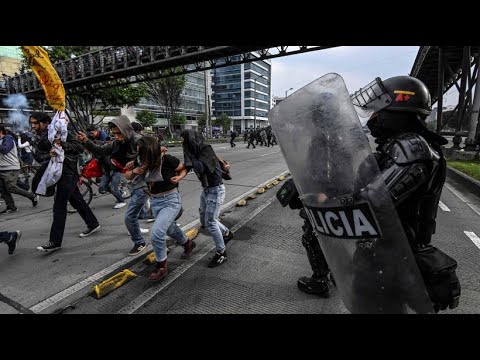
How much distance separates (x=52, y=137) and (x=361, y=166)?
3966mm

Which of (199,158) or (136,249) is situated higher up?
(199,158)

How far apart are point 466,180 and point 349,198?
8.58 meters

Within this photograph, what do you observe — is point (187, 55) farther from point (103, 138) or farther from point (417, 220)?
point (417, 220)

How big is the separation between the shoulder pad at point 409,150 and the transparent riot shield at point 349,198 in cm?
17

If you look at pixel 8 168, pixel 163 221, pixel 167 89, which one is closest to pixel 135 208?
pixel 163 221

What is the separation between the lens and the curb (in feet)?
21.1

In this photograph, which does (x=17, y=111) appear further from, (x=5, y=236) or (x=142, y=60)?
(x=5, y=236)

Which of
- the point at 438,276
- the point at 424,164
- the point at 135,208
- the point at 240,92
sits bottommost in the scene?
the point at 135,208

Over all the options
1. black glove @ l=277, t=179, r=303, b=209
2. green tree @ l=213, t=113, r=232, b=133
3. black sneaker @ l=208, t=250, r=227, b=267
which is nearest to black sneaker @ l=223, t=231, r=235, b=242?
black sneaker @ l=208, t=250, r=227, b=267

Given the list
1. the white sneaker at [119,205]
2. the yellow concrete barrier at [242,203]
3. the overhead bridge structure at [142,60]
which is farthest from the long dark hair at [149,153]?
the overhead bridge structure at [142,60]

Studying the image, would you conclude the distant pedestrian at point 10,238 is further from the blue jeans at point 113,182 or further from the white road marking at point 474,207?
the white road marking at point 474,207

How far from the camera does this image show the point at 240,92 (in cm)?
7969

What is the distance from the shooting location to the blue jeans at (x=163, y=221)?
2.69 m

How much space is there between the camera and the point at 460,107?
13.3 metres
